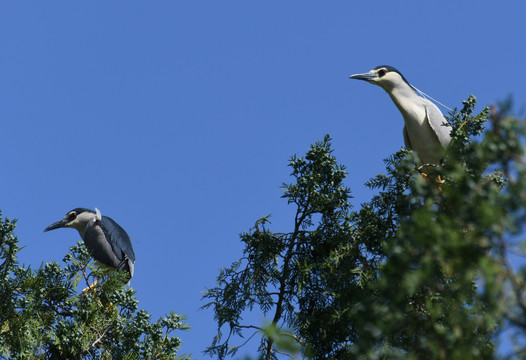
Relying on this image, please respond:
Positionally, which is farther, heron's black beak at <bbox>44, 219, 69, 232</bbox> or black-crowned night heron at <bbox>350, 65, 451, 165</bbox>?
heron's black beak at <bbox>44, 219, 69, 232</bbox>

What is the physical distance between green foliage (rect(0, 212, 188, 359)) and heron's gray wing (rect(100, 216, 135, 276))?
285 cm

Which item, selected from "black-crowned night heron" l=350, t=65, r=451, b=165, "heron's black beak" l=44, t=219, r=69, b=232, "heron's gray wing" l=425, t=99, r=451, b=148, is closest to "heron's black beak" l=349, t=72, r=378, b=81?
"black-crowned night heron" l=350, t=65, r=451, b=165

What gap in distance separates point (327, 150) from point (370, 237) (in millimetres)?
678

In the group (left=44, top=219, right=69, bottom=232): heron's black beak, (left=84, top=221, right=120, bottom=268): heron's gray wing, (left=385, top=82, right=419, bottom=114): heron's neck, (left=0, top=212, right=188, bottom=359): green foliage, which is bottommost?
(left=0, top=212, right=188, bottom=359): green foliage

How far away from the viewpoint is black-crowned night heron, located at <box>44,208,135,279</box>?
7625mm

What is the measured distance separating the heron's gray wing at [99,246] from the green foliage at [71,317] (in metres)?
2.78

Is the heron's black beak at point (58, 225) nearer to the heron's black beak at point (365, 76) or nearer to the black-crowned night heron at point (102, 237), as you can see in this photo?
the black-crowned night heron at point (102, 237)

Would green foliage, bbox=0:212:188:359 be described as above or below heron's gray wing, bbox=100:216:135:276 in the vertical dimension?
below

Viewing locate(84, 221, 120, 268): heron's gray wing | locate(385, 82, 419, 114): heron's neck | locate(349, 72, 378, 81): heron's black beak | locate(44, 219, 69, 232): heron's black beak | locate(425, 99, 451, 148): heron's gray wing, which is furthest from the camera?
locate(44, 219, 69, 232): heron's black beak

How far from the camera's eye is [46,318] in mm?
4445

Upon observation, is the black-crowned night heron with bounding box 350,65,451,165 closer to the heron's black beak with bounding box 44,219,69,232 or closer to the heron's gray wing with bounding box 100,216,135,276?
the heron's gray wing with bounding box 100,216,135,276

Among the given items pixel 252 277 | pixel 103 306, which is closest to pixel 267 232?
pixel 252 277

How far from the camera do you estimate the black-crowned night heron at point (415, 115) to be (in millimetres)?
6355

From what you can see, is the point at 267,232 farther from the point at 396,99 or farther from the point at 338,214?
the point at 396,99
